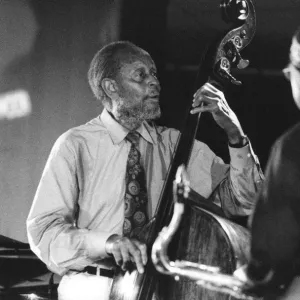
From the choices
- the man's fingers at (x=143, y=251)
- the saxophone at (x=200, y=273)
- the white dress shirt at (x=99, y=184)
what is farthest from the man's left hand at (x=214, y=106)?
the saxophone at (x=200, y=273)

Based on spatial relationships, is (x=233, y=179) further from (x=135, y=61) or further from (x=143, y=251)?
(x=135, y=61)

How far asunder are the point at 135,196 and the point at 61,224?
0.30 m

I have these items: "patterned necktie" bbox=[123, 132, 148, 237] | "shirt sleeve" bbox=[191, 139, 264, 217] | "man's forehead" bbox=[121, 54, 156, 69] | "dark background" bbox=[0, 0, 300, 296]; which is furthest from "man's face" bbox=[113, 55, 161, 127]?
"dark background" bbox=[0, 0, 300, 296]

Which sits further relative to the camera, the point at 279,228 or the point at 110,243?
the point at 110,243

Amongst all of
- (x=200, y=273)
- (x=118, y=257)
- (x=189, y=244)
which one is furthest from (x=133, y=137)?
(x=200, y=273)

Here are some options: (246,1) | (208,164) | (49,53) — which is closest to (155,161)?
(208,164)

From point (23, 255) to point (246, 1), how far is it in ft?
4.92

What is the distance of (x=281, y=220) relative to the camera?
3.00 feet

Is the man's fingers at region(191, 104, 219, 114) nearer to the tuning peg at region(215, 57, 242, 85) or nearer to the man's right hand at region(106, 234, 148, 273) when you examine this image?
the tuning peg at region(215, 57, 242, 85)

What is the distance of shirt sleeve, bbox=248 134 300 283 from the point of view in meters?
0.91

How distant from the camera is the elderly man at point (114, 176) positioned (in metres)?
1.95

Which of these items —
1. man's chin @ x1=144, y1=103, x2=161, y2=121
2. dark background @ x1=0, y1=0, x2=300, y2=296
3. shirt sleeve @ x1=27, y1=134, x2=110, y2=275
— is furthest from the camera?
dark background @ x1=0, y1=0, x2=300, y2=296

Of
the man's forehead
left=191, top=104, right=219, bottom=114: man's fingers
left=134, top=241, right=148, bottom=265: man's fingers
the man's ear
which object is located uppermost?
the man's forehead

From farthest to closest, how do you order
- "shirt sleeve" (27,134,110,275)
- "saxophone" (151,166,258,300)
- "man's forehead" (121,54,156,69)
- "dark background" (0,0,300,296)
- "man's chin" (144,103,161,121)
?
1. "dark background" (0,0,300,296)
2. "man's forehead" (121,54,156,69)
3. "man's chin" (144,103,161,121)
4. "shirt sleeve" (27,134,110,275)
5. "saxophone" (151,166,258,300)
